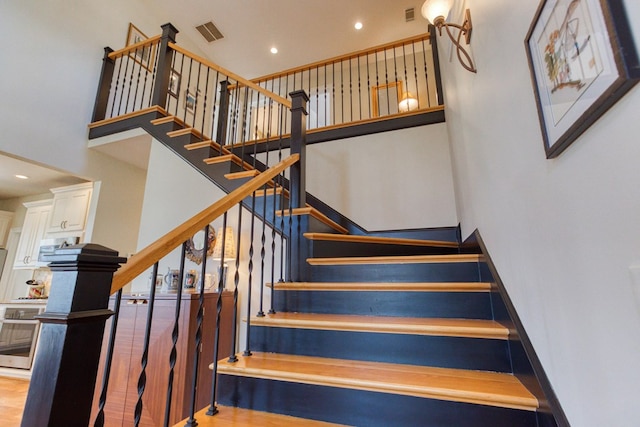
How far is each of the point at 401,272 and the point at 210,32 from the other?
18.2 ft

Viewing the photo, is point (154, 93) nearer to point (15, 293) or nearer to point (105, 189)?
point (105, 189)

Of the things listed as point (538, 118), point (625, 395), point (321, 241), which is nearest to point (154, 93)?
point (321, 241)

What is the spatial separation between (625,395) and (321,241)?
1.67 m

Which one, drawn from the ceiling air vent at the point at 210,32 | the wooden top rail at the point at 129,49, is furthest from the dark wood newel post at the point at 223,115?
the ceiling air vent at the point at 210,32

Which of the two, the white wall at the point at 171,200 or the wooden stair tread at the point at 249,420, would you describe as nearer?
the wooden stair tread at the point at 249,420

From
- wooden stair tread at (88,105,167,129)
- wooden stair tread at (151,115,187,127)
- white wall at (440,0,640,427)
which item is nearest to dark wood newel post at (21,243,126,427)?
white wall at (440,0,640,427)

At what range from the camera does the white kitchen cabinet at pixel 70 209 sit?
391 cm

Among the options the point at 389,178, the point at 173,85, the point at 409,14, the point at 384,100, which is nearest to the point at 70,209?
the point at 173,85

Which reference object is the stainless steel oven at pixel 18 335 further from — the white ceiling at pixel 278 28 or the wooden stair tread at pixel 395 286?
the wooden stair tread at pixel 395 286

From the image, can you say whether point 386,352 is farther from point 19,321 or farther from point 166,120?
point 19,321

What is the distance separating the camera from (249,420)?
3.98ft

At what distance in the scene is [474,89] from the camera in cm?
160

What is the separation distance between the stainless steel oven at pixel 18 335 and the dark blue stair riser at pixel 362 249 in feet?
12.7

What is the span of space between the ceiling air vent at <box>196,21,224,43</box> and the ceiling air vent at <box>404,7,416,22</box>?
3.18m
